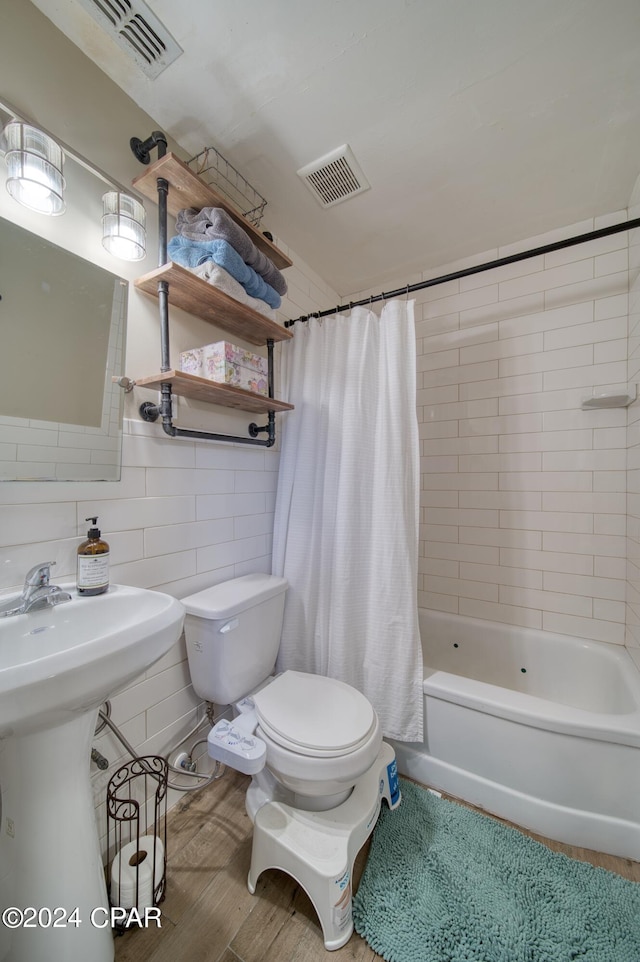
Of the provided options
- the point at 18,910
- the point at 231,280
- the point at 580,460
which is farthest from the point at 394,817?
the point at 231,280

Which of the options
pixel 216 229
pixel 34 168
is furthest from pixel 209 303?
pixel 34 168

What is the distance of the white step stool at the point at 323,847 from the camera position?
0.85 m

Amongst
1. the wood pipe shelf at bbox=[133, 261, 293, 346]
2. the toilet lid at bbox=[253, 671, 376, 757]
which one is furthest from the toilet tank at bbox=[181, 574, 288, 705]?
the wood pipe shelf at bbox=[133, 261, 293, 346]

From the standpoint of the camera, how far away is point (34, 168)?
803 millimetres

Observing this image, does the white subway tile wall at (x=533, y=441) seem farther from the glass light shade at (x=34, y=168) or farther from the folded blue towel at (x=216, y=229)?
the glass light shade at (x=34, y=168)

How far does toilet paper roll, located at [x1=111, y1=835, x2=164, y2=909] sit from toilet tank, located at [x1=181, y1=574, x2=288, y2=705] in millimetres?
373

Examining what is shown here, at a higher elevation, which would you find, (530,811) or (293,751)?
(293,751)

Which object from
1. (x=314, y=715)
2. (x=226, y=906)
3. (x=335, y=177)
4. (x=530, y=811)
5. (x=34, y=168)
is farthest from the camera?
(x=335, y=177)

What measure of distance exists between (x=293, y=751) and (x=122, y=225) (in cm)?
157

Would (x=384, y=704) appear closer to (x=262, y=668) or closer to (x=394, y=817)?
(x=394, y=817)

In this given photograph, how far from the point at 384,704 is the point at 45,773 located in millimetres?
1089

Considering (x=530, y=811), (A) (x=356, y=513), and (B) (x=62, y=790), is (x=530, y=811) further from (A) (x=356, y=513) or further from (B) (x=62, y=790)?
(B) (x=62, y=790)

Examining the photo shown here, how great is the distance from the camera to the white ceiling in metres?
0.91

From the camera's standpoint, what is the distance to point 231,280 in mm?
1168
